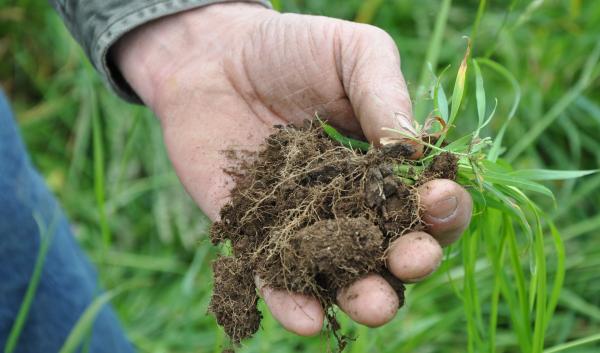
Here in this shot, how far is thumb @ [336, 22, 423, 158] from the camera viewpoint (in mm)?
916

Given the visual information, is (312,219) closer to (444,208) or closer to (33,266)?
(444,208)

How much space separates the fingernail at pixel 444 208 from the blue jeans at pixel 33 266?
Answer: 591 mm

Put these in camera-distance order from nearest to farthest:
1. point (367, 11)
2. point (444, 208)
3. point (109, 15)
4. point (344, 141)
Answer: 1. point (444, 208)
2. point (344, 141)
3. point (109, 15)
4. point (367, 11)

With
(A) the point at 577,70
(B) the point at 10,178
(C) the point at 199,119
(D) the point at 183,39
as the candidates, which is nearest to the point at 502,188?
(C) the point at 199,119

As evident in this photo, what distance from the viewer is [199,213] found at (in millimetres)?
1992

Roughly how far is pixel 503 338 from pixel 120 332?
2.88ft

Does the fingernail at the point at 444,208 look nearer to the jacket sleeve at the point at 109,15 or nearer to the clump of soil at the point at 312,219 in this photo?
the clump of soil at the point at 312,219

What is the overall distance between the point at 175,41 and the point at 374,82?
0.45 m

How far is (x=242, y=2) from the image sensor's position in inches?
49.3

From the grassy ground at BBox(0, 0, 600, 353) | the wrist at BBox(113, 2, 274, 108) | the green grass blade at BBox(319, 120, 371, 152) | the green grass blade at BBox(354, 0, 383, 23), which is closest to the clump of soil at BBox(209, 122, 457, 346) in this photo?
the green grass blade at BBox(319, 120, 371, 152)

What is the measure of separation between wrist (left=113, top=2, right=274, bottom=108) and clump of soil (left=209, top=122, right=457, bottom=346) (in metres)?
0.31

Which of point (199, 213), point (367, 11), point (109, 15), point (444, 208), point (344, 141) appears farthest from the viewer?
point (367, 11)

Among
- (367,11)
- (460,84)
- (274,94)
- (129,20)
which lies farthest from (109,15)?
(367,11)

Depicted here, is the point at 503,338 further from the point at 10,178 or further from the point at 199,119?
the point at 10,178
